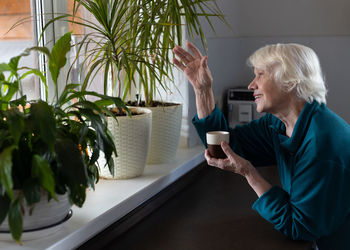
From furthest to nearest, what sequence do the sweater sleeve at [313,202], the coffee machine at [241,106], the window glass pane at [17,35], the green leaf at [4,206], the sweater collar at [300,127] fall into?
the coffee machine at [241,106]
the window glass pane at [17,35]
the sweater collar at [300,127]
the sweater sleeve at [313,202]
the green leaf at [4,206]

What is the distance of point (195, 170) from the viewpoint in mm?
2311

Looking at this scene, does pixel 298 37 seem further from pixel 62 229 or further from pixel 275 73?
pixel 62 229

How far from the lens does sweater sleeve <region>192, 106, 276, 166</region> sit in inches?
78.0

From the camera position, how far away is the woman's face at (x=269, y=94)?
1.69 m

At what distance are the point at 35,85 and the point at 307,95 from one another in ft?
3.59

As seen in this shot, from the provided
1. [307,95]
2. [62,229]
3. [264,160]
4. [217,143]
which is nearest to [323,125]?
[307,95]

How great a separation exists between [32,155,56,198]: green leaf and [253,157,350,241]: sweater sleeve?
2.66 ft

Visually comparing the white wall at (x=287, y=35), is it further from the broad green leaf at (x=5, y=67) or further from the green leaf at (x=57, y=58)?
the broad green leaf at (x=5, y=67)

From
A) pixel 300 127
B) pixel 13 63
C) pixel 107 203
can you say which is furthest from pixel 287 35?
pixel 13 63

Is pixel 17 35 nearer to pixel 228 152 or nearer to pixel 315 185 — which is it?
pixel 228 152

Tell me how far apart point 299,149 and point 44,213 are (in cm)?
89

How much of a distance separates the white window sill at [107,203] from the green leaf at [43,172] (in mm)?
298

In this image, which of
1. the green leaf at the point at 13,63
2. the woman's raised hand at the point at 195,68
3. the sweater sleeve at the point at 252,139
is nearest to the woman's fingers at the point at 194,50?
the woman's raised hand at the point at 195,68

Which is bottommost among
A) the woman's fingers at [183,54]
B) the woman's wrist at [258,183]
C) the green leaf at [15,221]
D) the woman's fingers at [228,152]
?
the woman's wrist at [258,183]
